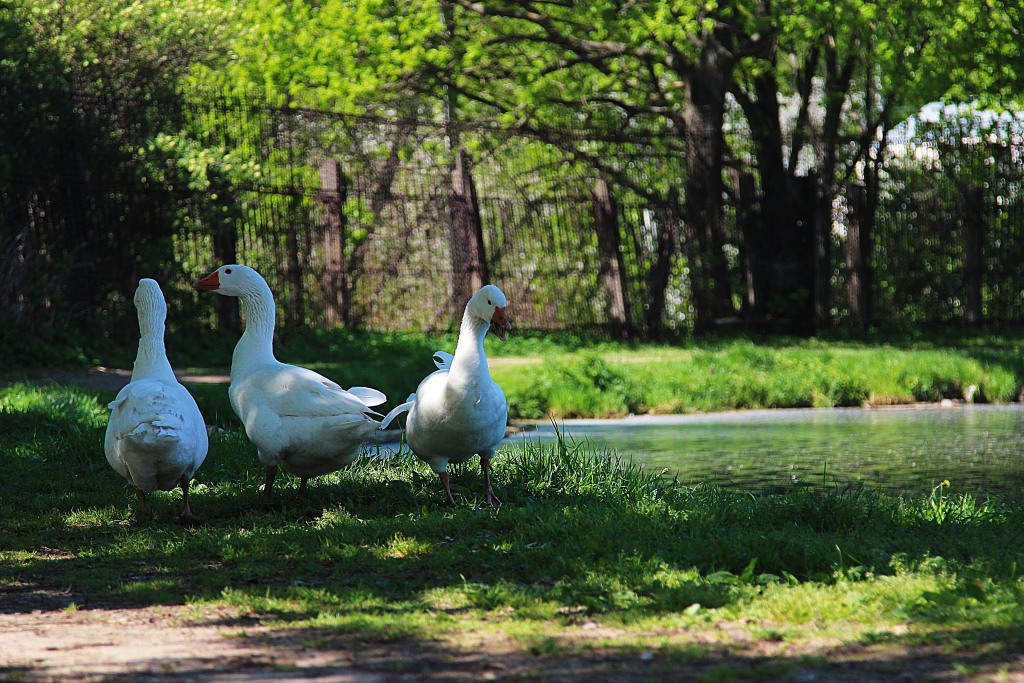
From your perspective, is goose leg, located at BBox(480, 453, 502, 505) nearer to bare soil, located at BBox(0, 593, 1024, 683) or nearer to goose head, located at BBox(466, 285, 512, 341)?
goose head, located at BBox(466, 285, 512, 341)

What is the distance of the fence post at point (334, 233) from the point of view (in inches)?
612

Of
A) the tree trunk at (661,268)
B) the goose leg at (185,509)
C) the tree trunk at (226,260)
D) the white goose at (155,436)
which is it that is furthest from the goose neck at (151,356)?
the tree trunk at (661,268)

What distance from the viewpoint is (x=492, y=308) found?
5.72 m

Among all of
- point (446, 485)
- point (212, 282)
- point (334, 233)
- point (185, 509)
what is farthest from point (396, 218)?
point (185, 509)

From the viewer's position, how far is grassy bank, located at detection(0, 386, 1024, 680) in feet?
11.8

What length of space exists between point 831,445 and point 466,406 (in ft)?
14.2

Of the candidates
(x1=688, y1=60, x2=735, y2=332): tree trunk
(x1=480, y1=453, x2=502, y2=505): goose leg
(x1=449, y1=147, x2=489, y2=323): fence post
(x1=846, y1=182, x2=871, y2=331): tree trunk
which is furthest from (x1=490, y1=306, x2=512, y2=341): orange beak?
(x1=846, y1=182, x2=871, y2=331): tree trunk

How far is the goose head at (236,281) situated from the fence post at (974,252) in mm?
15807

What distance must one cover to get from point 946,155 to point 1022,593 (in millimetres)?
17300

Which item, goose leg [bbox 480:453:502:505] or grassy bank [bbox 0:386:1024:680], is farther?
goose leg [bbox 480:453:502:505]

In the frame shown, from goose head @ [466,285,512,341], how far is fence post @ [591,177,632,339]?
11.0 meters

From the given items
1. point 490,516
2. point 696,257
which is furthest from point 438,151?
point 490,516

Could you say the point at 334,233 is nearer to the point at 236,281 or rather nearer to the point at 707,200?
the point at 707,200

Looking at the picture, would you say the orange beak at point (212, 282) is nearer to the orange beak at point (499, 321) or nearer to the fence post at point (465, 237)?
the orange beak at point (499, 321)
